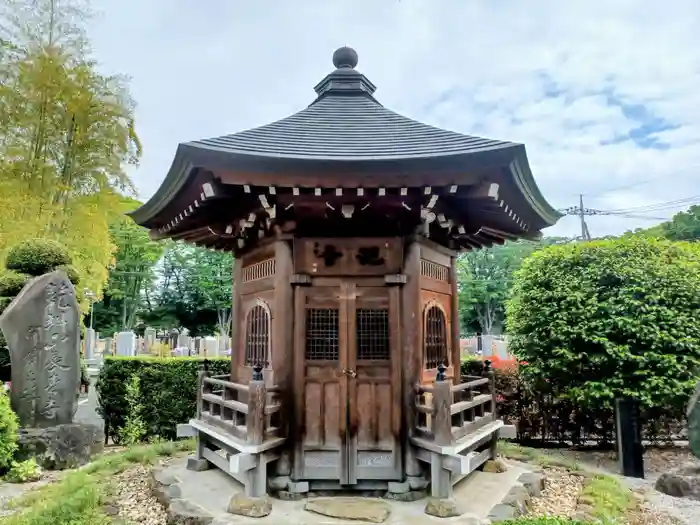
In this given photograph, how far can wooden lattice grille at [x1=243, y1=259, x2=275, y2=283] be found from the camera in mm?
5578

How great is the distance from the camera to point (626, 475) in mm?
6934

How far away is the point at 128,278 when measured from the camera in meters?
31.5

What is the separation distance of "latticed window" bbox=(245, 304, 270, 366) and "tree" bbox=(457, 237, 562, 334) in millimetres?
31614

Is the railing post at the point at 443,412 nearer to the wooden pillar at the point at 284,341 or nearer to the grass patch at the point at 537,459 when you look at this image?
the wooden pillar at the point at 284,341

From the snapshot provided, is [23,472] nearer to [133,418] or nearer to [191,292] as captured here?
[133,418]

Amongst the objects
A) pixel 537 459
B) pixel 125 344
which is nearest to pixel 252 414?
pixel 537 459

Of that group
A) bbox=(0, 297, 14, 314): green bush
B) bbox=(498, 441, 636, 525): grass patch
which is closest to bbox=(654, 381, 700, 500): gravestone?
bbox=(498, 441, 636, 525): grass patch

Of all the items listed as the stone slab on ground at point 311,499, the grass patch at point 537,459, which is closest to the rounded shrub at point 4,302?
the stone slab on ground at point 311,499

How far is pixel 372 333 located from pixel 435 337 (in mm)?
966

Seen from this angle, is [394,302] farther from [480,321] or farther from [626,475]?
[480,321]

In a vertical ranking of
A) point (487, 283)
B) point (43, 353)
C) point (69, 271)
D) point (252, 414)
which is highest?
point (487, 283)

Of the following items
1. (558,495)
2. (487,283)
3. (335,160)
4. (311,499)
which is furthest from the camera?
(487,283)

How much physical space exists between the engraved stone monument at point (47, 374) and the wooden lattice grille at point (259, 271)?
3.89m

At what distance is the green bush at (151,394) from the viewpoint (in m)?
8.87
